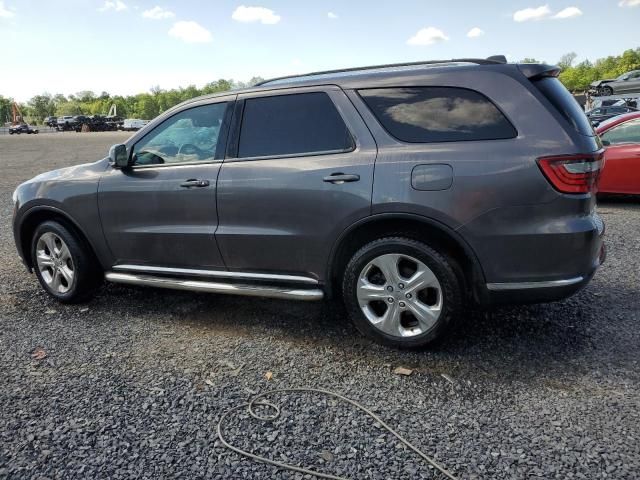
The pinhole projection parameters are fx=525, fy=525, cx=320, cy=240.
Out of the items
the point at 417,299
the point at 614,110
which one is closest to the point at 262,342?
the point at 417,299

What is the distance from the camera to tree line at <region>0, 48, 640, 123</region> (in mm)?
101062

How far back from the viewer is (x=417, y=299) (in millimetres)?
3439

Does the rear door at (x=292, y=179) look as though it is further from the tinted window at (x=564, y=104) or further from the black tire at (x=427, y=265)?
the tinted window at (x=564, y=104)

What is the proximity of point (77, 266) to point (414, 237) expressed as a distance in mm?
2930

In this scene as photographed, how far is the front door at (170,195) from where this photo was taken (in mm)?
3955

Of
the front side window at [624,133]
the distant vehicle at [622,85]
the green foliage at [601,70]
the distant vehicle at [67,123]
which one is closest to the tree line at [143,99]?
the green foliage at [601,70]

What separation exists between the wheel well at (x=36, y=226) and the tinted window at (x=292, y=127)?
177cm

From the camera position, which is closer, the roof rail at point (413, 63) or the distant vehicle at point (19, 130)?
the roof rail at point (413, 63)

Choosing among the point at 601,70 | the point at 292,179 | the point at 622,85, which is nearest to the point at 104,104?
the point at 601,70

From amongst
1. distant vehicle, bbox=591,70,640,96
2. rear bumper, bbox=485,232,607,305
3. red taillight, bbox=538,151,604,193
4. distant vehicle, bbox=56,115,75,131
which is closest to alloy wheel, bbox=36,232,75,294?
rear bumper, bbox=485,232,607,305

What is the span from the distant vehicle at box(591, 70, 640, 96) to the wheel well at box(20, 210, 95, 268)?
116 feet

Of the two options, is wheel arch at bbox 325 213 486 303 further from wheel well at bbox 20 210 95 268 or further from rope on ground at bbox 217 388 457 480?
wheel well at bbox 20 210 95 268

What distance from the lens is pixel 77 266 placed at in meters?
4.52

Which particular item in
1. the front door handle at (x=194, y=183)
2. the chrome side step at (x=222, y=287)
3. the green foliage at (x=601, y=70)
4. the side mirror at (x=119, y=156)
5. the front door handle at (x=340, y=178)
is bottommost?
the chrome side step at (x=222, y=287)
